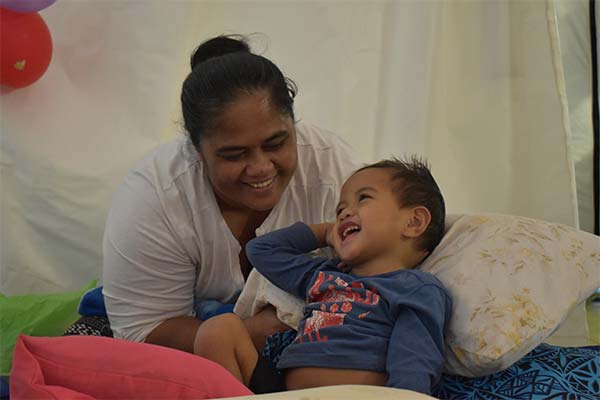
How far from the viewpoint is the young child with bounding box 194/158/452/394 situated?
1.32 metres

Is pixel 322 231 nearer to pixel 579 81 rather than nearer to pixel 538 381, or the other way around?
pixel 538 381

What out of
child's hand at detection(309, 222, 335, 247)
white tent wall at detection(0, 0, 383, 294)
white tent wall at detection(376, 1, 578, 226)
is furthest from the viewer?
white tent wall at detection(376, 1, 578, 226)

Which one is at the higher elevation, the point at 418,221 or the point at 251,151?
the point at 251,151

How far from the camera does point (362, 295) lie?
4.60ft

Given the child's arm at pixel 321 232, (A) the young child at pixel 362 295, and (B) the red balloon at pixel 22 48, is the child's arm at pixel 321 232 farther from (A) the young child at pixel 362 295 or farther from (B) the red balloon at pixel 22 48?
(B) the red balloon at pixel 22 48

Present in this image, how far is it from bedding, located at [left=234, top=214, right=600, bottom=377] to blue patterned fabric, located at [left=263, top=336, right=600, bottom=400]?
33mm

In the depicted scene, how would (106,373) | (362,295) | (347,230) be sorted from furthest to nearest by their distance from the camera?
1. (347,230)
2. (362,295)
3. (106,373)

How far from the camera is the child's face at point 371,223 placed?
58.1 inches

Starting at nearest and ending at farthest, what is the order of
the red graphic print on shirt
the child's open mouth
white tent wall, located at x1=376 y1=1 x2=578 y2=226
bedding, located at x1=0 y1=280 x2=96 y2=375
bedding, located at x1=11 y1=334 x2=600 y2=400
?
bedding, located at x1=11 y1=334 x2=600 y2=400, the red graphic print on shirt, the child's open mouth, bedding, located at x1=0 y1=280 x2=96 y2=375, white tent wall, located at x1=376 y1=1 x2=578 y2=226

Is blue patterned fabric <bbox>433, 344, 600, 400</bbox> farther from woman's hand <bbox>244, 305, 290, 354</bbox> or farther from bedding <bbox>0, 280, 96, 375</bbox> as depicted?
bedding <bbox>0, 280, 96, 375</bbox>

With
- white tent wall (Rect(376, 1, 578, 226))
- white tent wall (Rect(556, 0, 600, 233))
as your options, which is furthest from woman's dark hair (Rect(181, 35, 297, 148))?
white tent wall (Rect(556, 0, 600, 233))

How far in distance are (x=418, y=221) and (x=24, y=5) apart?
1.33 m

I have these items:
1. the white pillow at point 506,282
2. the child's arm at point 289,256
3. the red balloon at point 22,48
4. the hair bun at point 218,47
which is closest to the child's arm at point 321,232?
the child's arm at point 289,256

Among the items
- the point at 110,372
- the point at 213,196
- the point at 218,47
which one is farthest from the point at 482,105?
the point at 110,372
